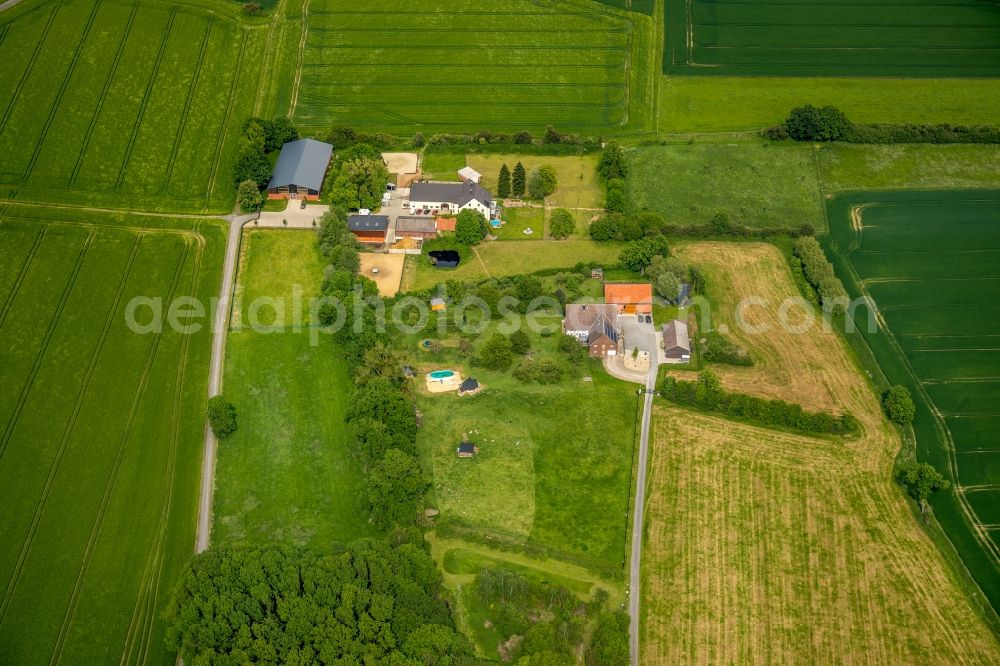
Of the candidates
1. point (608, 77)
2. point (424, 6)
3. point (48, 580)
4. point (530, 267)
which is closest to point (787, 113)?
point (608, 77)

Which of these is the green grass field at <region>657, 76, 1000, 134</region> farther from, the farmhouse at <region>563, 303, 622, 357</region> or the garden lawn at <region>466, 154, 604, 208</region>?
the farmhouse at <region>563, 303, 622, 357</region>

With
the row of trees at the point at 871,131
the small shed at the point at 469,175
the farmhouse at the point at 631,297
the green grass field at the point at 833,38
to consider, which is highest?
the green grass field at the point at 833,38

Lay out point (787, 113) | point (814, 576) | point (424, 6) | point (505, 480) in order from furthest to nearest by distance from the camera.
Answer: point (424, 6)
point (787, 113)
point (505, 480)
point (814, 576)

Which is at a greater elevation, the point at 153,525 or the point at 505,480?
the point at 505,480

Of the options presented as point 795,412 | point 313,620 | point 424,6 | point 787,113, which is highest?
point 424,6

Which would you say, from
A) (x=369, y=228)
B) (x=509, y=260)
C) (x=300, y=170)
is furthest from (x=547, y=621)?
(x=300, y=170)

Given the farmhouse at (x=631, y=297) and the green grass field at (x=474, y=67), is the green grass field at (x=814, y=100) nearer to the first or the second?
the green grass field at (x=474, y=67)

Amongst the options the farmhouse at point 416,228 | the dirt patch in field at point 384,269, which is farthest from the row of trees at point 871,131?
the dirt patch in field at point 384,269

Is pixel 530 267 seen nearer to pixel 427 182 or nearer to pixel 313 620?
pixel 427 182
